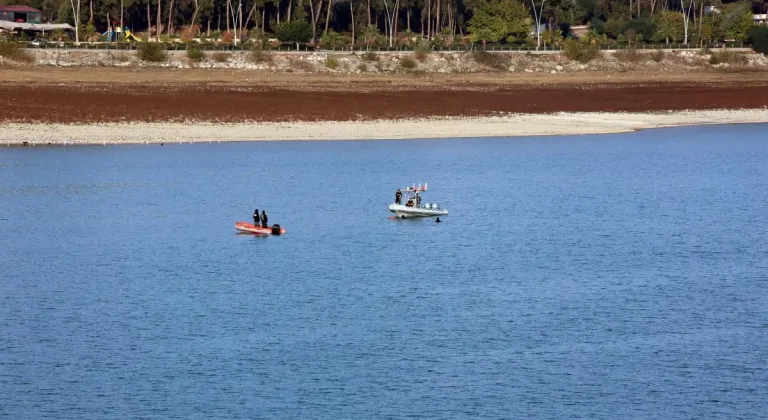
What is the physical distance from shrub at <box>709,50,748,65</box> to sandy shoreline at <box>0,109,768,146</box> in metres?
54.9

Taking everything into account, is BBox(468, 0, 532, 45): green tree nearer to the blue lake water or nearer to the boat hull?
the blue lake water

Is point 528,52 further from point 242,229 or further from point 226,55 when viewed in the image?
point 242,229

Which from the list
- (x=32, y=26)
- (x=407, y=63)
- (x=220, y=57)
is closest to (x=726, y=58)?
(x=407, y=63)

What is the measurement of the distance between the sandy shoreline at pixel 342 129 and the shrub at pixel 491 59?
43672 millimetres

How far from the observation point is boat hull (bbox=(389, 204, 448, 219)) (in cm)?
5391

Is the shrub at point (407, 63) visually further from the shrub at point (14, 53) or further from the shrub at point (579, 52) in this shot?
Result: the shrub at point (14, 53)

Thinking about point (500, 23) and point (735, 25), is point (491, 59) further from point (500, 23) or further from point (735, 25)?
point (735, 25)

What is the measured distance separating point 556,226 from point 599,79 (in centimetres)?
8740

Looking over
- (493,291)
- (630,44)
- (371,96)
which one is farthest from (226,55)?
(493,291)

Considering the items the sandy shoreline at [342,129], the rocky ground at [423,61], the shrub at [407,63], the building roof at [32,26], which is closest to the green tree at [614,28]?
the rocky ground at [423,61]

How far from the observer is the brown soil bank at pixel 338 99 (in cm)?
8825

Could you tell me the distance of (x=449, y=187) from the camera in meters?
63.5

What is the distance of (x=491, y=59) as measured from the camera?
147 meters

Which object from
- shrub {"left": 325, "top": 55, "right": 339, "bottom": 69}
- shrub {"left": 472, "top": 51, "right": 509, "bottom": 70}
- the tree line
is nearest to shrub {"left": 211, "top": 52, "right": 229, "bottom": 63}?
shrub {"left": 325, "top": 55, "right": 339, "bottom": 69}
